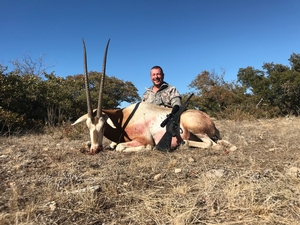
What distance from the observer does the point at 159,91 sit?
513cm

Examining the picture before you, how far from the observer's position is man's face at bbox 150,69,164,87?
16.9 feet

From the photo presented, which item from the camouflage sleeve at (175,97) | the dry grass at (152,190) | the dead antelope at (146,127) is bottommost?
the dry grass at (152,190)

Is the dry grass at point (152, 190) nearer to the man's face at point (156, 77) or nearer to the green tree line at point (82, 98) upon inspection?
the man's face at point (156, 77)

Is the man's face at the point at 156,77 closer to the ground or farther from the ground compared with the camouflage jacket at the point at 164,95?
farther from the ground

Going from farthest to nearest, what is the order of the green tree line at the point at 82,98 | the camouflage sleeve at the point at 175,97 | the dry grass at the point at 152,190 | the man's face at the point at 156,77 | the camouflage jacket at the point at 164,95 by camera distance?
the green tree line at the point at 82,98
the man's face at the point at 156,77
the camouflage jacket at the point at 164,95
the camouflage sleeve at the point at 175,97
the dry grass at the point at 152,190

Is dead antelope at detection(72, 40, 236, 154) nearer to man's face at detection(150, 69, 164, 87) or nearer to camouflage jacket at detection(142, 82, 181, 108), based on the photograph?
camouflage jacket at detection(142, 82, 181, 108)

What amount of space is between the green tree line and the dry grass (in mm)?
4389

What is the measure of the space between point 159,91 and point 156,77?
0.95 ft

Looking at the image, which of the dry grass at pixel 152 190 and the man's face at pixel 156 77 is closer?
the dry grass at pixel 152 190

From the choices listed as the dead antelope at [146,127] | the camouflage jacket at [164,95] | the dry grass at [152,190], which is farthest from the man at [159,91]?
the dry grass at [152,190]

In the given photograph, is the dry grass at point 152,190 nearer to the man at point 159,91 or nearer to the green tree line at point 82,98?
the man at point 159,91

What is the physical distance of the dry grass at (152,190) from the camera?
169 centimetres

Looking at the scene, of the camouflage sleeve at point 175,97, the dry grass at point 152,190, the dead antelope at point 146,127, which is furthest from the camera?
the camouflage sleeve at point 175,97

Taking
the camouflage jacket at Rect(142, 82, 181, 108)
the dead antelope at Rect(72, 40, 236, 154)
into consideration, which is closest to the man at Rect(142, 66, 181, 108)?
the camouflage jacket at Rect(142, 82, 181, 108)
